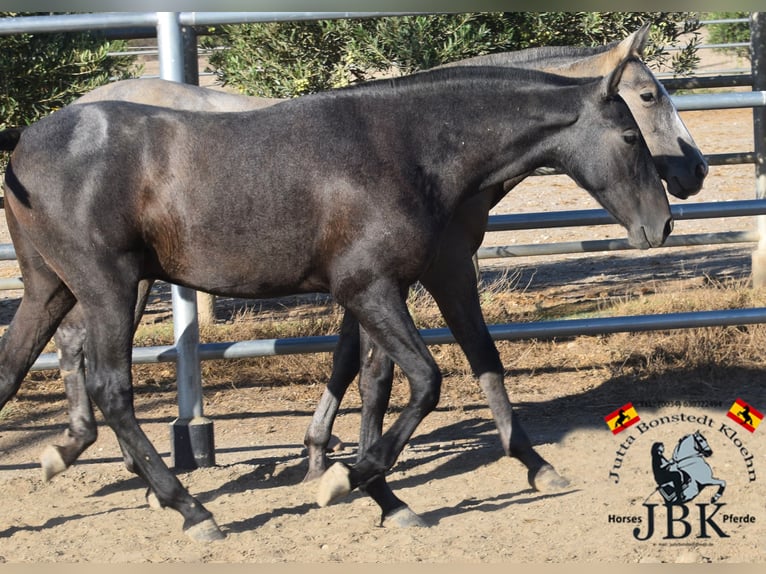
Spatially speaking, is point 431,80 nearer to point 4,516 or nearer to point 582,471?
point 582,471

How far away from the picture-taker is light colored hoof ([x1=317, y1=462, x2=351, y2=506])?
408 centimetres

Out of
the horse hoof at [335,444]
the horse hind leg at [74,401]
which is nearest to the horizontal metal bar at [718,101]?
the horse hoof at [335,444]

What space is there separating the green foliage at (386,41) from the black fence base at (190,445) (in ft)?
7.82

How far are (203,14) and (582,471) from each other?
9.06ft

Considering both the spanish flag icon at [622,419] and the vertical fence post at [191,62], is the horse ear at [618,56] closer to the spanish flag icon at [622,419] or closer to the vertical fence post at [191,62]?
the spanish flag icon at [622,419]

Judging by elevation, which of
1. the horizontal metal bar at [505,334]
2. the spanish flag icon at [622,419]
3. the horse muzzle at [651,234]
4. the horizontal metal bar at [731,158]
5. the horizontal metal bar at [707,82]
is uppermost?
the horse muzzle at [651,234]

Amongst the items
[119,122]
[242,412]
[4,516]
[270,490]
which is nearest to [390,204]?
[119,122]

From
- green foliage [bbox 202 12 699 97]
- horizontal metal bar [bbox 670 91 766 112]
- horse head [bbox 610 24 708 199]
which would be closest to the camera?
horse head [bbox 610 24 708 199]

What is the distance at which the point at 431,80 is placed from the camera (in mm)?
4391

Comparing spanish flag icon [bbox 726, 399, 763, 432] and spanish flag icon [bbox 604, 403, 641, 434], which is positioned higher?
spanish flag icon [bbox 726, 399, 763, 432]

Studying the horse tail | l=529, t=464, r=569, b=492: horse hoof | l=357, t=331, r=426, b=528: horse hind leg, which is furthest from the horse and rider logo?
the horse tail

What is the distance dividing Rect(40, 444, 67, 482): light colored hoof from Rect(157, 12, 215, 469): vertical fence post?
621 mm

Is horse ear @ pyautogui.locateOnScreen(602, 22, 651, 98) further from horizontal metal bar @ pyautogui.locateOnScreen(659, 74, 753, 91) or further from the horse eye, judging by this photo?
horizontal metal bar @ pyautogui.locateOnScreen(659, 74, 753, 91)

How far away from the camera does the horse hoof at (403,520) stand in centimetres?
429
